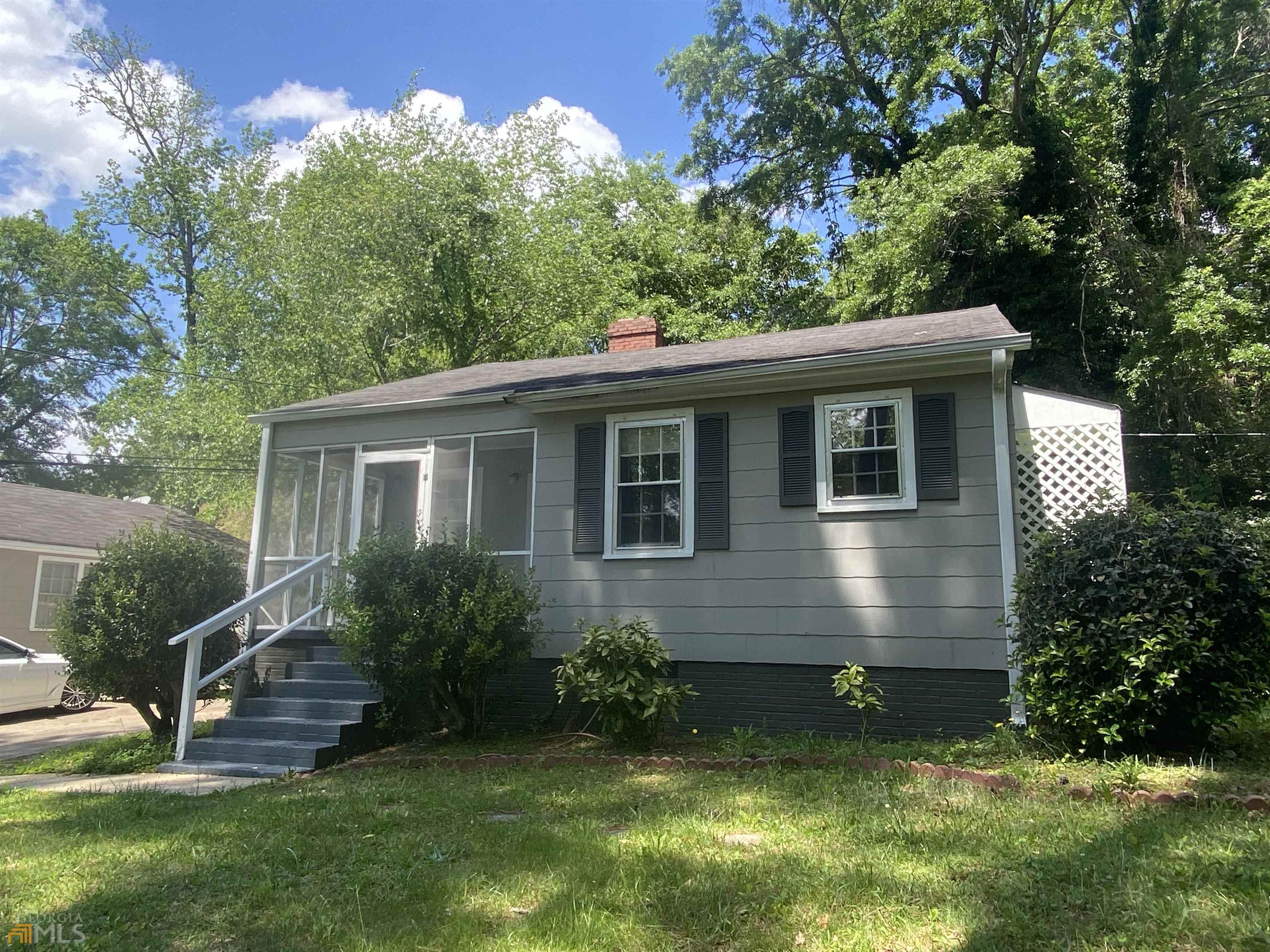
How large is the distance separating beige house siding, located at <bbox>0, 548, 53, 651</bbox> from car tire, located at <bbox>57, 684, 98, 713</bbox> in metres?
3.19

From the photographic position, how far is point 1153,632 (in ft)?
17.3

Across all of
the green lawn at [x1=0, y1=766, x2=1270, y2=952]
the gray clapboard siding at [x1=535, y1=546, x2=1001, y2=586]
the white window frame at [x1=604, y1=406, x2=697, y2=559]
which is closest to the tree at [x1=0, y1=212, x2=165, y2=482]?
the white window frame at [x1=604, y1=406, x2=697, y2=559]

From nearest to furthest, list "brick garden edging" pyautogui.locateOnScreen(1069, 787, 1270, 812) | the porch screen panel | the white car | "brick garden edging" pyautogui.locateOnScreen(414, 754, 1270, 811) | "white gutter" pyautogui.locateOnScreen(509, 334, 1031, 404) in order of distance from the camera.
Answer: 1. "brick garden edging" pyautogui.locateOnScreen(1069, 787, 1270, 812)
2. "brick garden edging" pyautogui.locateOnScreen(414, 754, 1270, 811)
3. "white gutter" pyautogui.locateOnScreen(509, 334, 1031, 404)
4. the porch screen panel
5. the white car

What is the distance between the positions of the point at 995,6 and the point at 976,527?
14.9 m

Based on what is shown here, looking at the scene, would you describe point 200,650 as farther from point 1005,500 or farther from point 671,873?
point 1005,500

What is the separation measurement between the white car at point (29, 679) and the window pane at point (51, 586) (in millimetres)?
4488

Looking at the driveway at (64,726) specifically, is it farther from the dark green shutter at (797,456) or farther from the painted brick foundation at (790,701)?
the dark green shutter at (797,456)

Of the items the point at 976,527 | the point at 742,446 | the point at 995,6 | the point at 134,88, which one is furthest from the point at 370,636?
the point at 134,88

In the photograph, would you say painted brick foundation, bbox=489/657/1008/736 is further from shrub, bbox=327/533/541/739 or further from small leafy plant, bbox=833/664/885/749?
shrub, bbox=327/533/541/739

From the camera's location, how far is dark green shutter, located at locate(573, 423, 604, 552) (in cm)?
836

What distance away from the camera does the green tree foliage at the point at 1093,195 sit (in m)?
14.0

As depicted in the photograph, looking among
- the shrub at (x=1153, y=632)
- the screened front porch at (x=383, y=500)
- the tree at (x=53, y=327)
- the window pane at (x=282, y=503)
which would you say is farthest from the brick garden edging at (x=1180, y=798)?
the tree at (x=53, y=327)

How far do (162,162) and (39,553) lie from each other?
16687mm

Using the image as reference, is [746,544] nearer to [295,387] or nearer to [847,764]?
[847,764]
